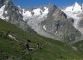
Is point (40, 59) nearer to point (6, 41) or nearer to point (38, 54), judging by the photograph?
point (38, 54)

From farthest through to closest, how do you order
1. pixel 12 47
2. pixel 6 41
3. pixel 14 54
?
1. pixel 6 41
2. pixel 12 47
3. pixel 14 54

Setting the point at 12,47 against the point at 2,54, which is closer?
the point at 2,54

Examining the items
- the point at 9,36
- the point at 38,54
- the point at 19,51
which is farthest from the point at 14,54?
the point at 9,36

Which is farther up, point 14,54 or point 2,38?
point 2,38

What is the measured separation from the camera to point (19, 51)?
6969cm

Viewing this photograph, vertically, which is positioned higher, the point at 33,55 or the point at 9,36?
the point at 9,36

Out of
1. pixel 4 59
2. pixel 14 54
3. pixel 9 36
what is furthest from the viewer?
pixel 9 36

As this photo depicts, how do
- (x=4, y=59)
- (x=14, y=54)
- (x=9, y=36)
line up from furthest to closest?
(x=9, y=36)
(x=14, y=54)
(x=4, y=59)

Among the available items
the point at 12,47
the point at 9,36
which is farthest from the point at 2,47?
the point at 9,36

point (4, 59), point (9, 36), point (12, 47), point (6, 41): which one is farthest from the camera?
point (9, 36)

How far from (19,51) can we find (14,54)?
3504 mm

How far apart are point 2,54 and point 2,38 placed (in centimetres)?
1442

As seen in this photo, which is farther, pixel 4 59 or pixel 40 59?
pixel 40 59

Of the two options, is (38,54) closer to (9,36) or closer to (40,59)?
(40,59)
